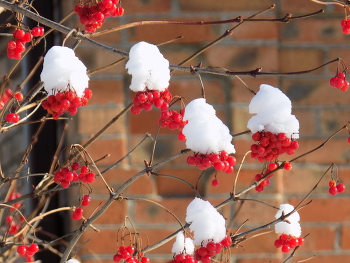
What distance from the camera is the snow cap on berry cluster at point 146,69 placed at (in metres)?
0.60

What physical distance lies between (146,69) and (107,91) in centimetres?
56

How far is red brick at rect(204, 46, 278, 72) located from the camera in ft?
3.77

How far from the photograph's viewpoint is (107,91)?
1150mm

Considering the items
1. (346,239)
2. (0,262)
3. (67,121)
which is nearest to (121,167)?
(67,121)

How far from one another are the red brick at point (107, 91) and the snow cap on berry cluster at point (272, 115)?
1.73 feet

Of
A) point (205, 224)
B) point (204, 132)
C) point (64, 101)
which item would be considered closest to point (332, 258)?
point (205, 224)

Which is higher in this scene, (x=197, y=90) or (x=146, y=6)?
(x=146, y=6)

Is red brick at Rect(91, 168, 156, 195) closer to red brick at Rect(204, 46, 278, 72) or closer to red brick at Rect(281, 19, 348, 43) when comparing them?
red brick at Rect(204, 46, 278, 72)

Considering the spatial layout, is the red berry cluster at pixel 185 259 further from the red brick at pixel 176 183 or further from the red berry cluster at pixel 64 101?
the red brick at pixel 176 183

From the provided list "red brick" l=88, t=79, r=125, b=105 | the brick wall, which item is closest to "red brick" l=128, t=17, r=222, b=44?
the brick wall

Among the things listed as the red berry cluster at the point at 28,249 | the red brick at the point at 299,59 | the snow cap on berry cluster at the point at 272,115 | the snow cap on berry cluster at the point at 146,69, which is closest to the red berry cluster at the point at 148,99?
the snow cap on berry cluster at the point at 146,69

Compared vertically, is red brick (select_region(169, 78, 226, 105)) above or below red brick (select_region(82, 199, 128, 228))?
above

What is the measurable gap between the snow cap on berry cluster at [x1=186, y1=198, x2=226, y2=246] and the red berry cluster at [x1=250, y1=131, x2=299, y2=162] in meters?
0.11

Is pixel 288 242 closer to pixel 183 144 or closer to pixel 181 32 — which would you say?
pixel 183 144
